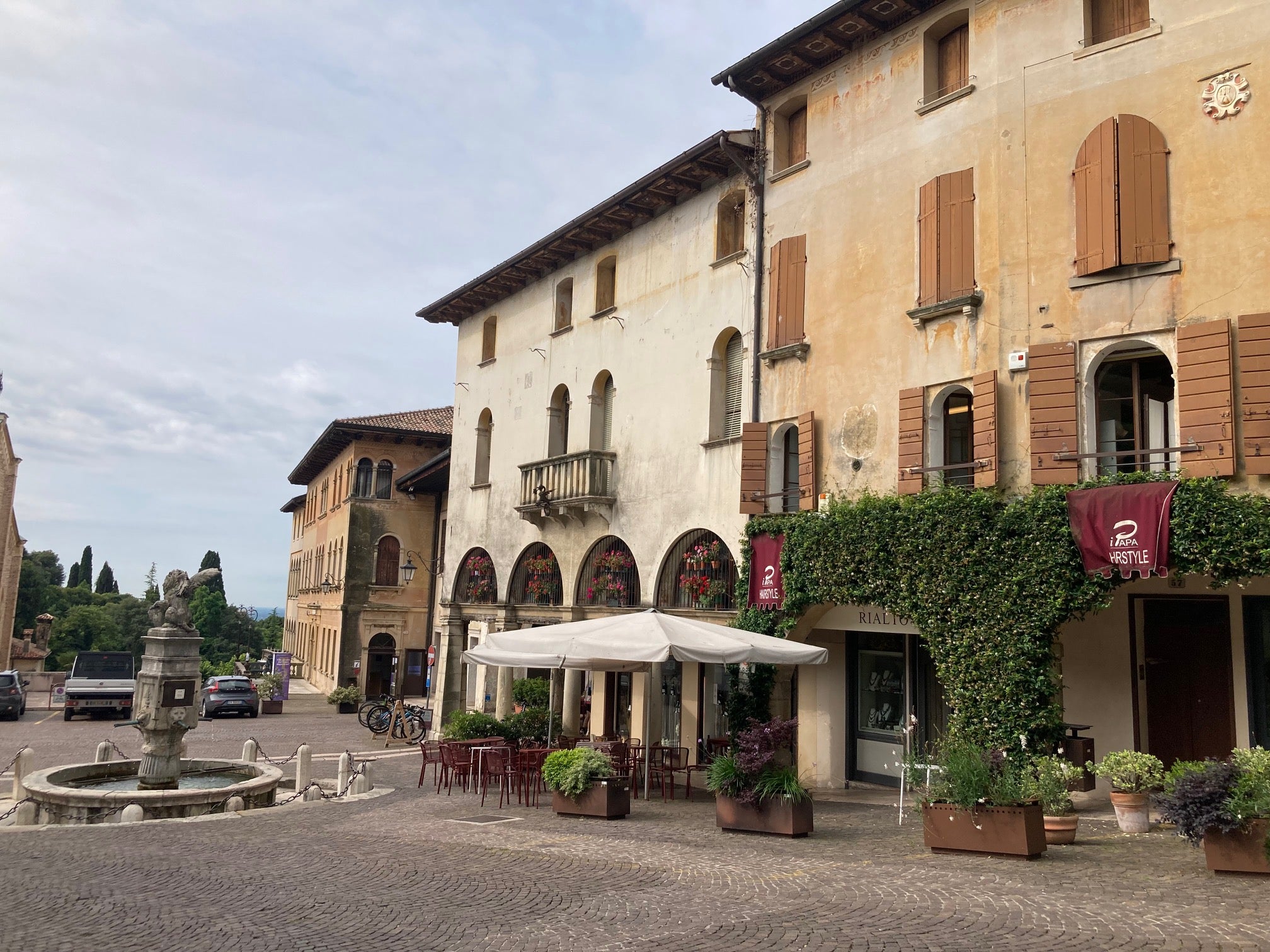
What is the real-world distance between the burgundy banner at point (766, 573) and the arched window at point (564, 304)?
9426 millimetres

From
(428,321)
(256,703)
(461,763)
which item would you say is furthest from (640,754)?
(256,703)

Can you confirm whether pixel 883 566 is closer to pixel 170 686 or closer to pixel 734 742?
pixel 734 742

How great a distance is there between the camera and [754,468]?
16812 millimetres

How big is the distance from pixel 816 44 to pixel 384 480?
28523 millimetres

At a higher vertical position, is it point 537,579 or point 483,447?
point 483,447

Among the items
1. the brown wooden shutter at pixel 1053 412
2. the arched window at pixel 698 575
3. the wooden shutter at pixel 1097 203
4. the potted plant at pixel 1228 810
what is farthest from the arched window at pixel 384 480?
the potted plant at pixel 1228 810

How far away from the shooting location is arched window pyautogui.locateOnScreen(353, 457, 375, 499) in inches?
1607

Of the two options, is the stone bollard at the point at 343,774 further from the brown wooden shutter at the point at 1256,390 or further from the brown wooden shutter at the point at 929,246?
the brown wooden shutter at the point at 1256,390

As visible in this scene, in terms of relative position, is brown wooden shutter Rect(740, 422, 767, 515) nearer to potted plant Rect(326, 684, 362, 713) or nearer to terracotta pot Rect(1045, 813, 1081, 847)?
terracotta pot Rect(1045, 813, 1081, 847)

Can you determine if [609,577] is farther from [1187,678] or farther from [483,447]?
[1187,678]

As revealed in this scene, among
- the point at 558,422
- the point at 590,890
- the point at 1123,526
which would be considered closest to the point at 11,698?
the point at 558,422

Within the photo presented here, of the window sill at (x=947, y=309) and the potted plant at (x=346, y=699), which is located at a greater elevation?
the window sill at (x=947, y=309)

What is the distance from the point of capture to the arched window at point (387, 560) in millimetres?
40312

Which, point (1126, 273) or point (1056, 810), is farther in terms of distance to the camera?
point (1126, 273)
